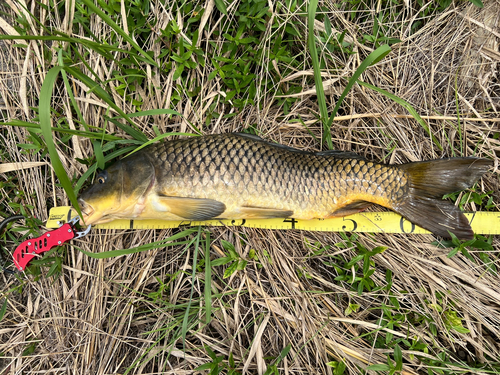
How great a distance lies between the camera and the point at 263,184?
7.14ft

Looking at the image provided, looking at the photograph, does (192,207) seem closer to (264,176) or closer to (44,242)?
(264,176)

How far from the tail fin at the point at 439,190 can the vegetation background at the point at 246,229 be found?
0.62ft

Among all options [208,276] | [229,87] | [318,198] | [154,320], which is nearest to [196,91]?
[229,87]

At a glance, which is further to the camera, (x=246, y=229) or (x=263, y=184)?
(x=246, y=229)

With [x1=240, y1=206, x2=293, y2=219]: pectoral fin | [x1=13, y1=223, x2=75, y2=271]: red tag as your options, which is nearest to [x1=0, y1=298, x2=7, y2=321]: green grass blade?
[x1=13, y1=223, x2=75, y2=271]: red tag

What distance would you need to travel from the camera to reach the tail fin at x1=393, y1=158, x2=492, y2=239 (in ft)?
7.45

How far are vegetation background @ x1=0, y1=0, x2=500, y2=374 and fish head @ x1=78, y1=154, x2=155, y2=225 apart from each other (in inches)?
10.6

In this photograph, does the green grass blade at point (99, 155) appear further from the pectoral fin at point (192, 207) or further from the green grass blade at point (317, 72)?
the green grass blade at point (317, 72)

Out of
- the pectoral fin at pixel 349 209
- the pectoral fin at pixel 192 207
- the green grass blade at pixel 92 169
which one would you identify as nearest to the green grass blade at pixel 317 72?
the pectoral fin at pixel 349 209

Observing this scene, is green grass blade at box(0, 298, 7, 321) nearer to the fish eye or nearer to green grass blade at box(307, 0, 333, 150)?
the fish eye

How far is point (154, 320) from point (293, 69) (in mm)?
2390

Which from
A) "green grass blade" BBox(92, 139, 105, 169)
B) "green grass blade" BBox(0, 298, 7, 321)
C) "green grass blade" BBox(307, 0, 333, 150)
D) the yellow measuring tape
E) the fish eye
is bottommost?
"green grass blade" BBox(0, 298, 7, 321)

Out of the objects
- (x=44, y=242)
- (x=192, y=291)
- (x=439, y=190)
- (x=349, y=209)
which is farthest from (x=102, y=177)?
(x=439, y=190)

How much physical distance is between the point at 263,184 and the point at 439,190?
54.0 inches
